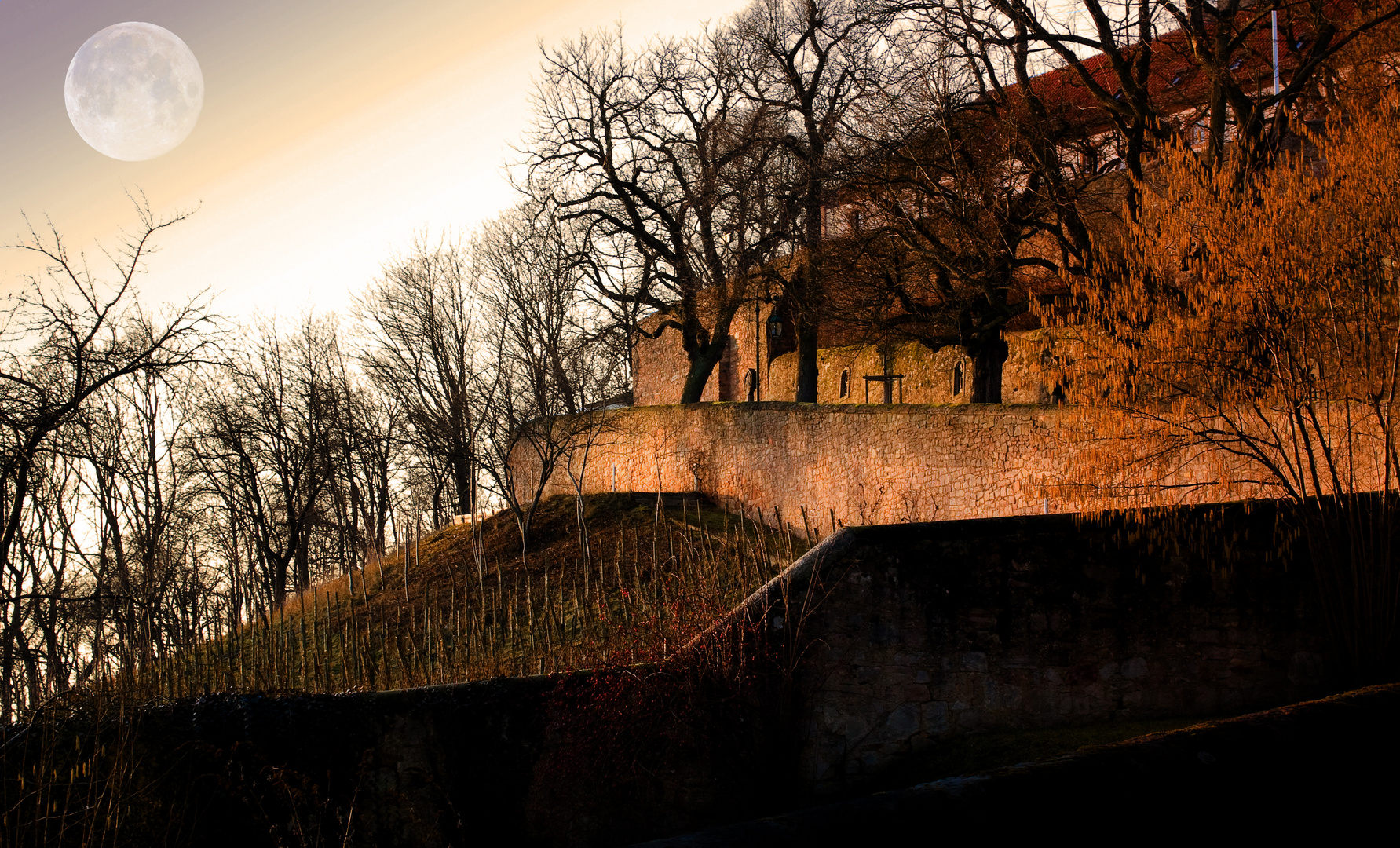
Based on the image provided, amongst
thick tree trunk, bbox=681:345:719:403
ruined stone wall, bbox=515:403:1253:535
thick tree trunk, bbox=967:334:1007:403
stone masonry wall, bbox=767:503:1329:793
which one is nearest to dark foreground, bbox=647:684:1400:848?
stone masonry wall, bbox=767:503:1329:793

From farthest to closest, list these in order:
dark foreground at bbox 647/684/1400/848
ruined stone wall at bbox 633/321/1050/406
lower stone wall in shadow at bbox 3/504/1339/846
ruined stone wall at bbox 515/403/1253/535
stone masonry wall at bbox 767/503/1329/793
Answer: ruined stone wall at bbox 633/321/1050/406
ruined stone wall at bbox 515/403/1253/535
stone masonry wall at bbox 767/503/1329/793
lower stone wall in shadow at bbox 3/504/1339/846
dark foreground at bbox 647/684/1400/848

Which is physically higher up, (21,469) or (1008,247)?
(1008,247)

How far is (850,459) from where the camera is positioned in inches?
668

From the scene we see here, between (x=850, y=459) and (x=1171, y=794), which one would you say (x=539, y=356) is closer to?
(x=850, y=459)

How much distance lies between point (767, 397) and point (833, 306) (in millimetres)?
8146

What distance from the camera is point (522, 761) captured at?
25.2 feet

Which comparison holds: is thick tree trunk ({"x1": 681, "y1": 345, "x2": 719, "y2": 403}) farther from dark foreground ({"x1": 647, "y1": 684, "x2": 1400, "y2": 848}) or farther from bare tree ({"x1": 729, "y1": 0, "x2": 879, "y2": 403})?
dark foreground ({"x1": 647, "y1": 684, "x2": 1400, "y2": 848})

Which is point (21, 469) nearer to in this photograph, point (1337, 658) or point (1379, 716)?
point (1379, 716)

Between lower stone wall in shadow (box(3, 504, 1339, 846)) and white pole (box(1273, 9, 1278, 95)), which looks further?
white pole (box(1273, 9, 1278, 95))

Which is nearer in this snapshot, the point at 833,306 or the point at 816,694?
the point at 816,694

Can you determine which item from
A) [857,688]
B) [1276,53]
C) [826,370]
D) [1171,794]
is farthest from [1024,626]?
[826,370]

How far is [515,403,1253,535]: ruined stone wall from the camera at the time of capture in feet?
44.6

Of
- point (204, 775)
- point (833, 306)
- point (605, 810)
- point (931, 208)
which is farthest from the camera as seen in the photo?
point (833, 306)

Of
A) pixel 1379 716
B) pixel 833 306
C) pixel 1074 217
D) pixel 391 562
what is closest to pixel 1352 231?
pixel 1379 716
